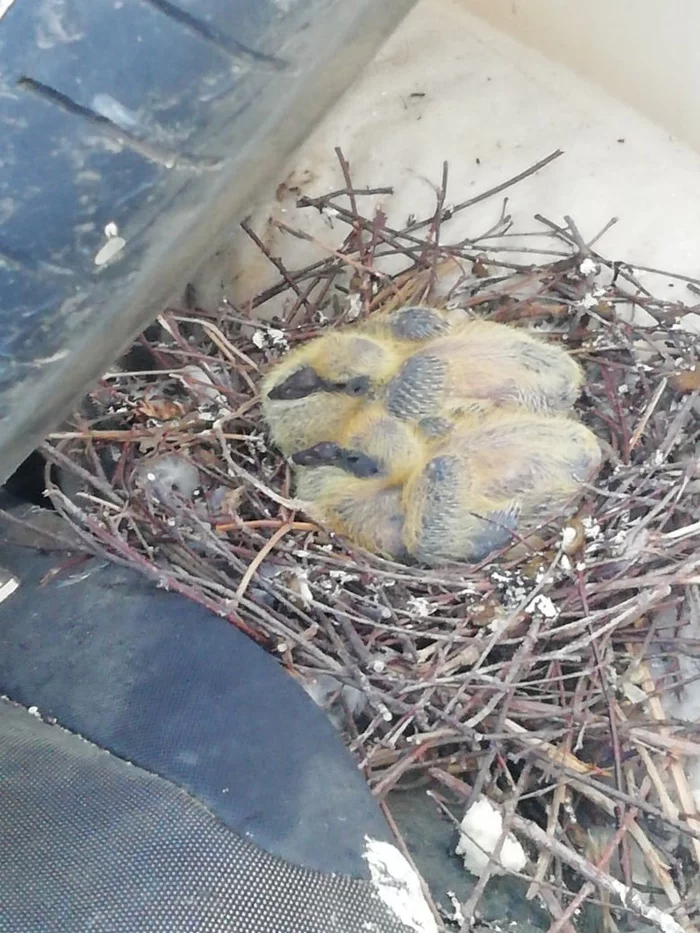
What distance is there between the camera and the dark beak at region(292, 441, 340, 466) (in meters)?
1.16

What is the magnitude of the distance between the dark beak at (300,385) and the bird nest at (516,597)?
3.1 inches

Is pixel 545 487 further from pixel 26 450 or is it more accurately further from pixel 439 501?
pixel 26 450

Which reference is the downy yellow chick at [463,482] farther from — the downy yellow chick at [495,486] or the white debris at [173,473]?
the white debris at [173,473]

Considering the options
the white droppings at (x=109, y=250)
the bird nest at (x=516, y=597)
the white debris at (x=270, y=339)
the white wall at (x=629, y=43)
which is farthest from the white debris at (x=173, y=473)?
the white wall at (x=629, y=43)

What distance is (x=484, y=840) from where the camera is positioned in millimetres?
942

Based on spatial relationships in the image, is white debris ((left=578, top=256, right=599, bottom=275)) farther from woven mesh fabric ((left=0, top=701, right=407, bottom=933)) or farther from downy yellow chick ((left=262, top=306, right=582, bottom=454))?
woven mesh fabric ((left=0, top=701, right=407, bottom=933))

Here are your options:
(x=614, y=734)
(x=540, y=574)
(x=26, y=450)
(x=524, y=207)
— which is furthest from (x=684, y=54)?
(x=26, y=450)

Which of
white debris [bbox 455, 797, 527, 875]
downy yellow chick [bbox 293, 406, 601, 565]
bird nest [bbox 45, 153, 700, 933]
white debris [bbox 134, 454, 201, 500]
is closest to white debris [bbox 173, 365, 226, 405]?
bird nest [bbox 45, 153, 700, 933]

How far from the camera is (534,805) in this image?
1.04 m

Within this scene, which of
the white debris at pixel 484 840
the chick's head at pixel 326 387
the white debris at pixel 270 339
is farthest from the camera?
the white debris at pixel 270 339

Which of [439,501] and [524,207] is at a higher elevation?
[524,207]

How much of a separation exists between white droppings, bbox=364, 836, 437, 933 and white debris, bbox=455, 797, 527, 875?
164mm

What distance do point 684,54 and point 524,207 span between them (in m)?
0.28

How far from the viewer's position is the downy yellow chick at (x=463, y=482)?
106 cm
